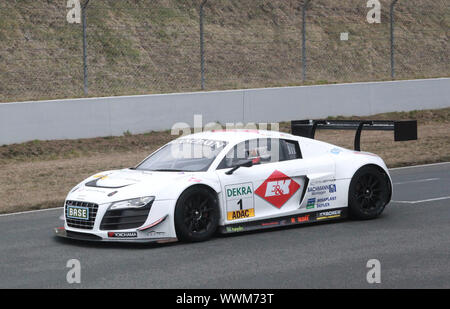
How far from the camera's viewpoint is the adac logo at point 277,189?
10.1 m

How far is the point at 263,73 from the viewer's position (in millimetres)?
27094

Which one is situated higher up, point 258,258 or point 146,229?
point 146,229

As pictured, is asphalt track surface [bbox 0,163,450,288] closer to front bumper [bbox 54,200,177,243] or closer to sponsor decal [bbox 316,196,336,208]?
front bumper [bbox 54,200,177,243]

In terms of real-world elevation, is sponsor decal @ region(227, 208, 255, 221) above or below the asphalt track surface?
above

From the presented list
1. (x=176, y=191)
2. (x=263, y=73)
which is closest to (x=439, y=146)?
(x=263, y=73)

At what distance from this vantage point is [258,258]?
871 cm

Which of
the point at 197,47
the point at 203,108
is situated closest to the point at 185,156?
the point at 203,108

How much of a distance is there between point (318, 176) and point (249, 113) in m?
10.7

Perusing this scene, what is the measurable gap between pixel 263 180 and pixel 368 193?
1748 mm

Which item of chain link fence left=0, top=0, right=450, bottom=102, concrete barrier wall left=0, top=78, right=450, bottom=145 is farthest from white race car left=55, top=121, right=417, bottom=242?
chain link fence left=0, top=0, right=450, bottom=102

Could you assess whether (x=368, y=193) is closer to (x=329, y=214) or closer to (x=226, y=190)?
(x=329, y=214)

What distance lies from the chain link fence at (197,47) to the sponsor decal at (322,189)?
11089 millimetres

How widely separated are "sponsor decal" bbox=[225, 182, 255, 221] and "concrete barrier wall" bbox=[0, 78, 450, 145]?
9.23m

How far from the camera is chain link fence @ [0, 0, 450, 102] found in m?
23.0
